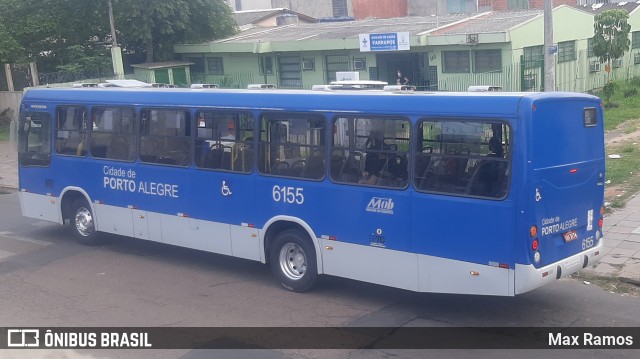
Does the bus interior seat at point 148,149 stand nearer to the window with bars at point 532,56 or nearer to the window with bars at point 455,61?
the window with bars at point 455,61

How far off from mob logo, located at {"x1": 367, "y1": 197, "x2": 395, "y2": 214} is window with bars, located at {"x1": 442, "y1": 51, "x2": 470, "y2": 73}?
56.0ft

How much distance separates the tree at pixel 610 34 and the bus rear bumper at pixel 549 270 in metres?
20.2

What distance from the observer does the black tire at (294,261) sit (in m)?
10.6

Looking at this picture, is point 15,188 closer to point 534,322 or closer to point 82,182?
point 82,182

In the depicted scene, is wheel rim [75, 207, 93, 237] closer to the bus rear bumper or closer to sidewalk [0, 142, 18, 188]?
sidewalk [0, 142, 18, 188]

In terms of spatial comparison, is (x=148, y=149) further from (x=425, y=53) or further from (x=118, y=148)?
(x=425, y=53)

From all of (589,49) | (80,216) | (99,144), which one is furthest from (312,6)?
(99,144)

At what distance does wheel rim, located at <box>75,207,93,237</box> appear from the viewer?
13992 millimetres

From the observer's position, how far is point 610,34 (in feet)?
91.9

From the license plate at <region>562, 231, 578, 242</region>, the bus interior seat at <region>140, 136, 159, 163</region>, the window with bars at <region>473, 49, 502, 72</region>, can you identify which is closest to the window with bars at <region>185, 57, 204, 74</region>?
the window with bars at <region>473, 49, 502, 72</region>

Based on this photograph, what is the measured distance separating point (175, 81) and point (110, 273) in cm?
2152

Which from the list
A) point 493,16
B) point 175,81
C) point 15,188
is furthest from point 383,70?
point 15,188

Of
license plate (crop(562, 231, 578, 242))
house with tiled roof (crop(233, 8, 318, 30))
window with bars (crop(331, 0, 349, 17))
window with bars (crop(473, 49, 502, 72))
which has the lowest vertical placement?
license plate (crop(562, 231, 578, 242))

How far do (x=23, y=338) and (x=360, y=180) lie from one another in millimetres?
4441
